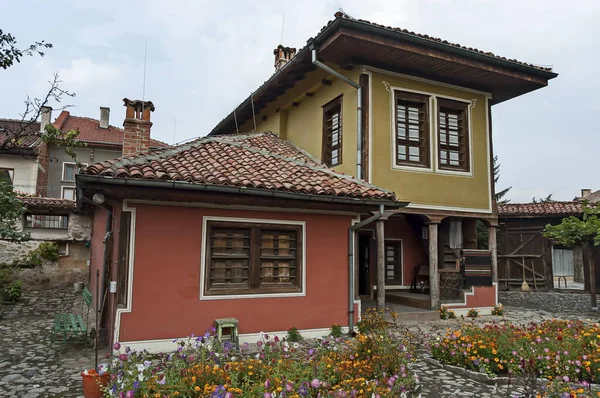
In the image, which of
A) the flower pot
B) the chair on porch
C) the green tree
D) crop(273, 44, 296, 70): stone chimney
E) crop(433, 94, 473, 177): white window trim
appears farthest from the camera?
crop(273, 44, 296, 70): stone chimney

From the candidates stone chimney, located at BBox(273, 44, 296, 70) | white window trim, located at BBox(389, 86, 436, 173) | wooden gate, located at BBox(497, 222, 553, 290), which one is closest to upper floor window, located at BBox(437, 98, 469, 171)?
white window trim, located at BBox(389, 86, 436, 173)

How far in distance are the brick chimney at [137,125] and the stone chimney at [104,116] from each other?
26391 millimetres

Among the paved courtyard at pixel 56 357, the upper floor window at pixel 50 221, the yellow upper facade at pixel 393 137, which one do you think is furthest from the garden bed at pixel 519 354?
the upper floor window at pixel 50 221

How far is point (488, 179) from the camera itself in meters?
11.2

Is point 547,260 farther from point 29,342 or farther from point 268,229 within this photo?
point 29,342

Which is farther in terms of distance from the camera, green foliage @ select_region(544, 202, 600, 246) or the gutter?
green foliage @ select_region(544, 202, 600, 246)

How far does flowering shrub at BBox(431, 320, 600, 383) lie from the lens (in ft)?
17.5

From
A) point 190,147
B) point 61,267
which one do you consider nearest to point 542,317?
point 190,147

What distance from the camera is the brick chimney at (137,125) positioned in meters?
8.59

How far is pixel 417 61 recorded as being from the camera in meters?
9.86

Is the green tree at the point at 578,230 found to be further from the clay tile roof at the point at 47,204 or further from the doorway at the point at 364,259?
the clay tile roof at the point at 47,204

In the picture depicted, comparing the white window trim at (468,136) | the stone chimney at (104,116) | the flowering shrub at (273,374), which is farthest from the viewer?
the stone chimney at (104,116)

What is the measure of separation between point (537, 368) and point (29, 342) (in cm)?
780

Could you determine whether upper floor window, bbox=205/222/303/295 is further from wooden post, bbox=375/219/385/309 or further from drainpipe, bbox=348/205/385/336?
wooden post, bbox=375/219/385/309
